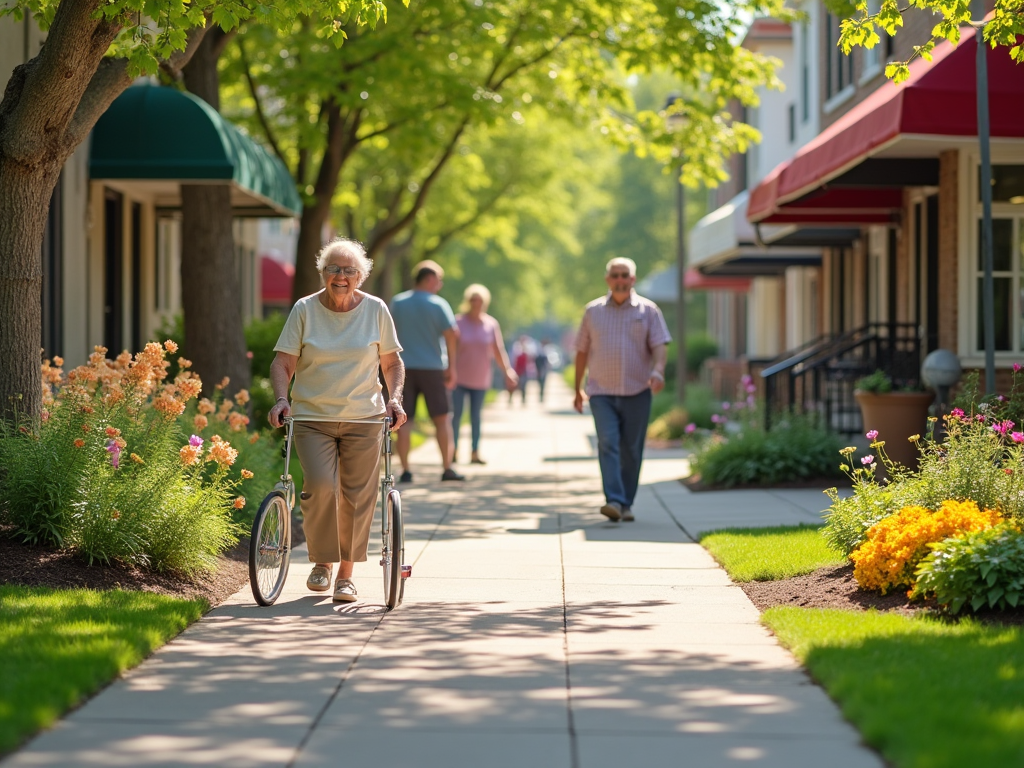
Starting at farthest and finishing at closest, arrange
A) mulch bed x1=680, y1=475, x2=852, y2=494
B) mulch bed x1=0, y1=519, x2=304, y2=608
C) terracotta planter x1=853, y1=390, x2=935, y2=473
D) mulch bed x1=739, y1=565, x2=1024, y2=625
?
mulch bed x1=680, y1=475, x2=852, y2=494, terracotta planter x1=853, y1=390, x2=935, y2=473, mulch bed x1=0, y1=519, x2=304, y2=608, mulch bed x1=739, y1=565, x2=1024, y2=625

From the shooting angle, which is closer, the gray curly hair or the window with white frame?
the gray curly hair

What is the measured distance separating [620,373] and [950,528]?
14.1ft

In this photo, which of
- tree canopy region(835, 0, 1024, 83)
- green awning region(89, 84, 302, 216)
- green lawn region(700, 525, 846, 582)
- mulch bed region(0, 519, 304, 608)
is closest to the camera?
mulch bed region(0, 519, 304, 608)

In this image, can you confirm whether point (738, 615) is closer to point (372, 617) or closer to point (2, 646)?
point (372, 617)

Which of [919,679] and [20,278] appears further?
[20,278]

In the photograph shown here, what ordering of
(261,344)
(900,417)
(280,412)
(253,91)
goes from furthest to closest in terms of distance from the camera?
(253,91) → (261,344) → (900,417) → (280,412)

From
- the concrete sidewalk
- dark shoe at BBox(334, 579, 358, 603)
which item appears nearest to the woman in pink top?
the concrete sidewalk

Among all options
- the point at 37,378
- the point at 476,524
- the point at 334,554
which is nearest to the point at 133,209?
the point at 476,524

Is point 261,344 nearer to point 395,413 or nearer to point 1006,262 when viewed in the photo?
point 1006,262

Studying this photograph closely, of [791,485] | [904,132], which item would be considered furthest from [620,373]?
[791,485]

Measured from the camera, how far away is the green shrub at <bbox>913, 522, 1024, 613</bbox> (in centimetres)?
668

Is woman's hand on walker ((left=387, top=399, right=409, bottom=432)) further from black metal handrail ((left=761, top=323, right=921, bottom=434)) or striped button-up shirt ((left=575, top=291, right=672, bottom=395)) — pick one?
black metal handrail ((left=761, top=323, right=921, bottom=434))

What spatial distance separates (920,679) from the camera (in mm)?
5473

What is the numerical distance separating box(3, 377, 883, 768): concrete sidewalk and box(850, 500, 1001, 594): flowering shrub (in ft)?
2.10
